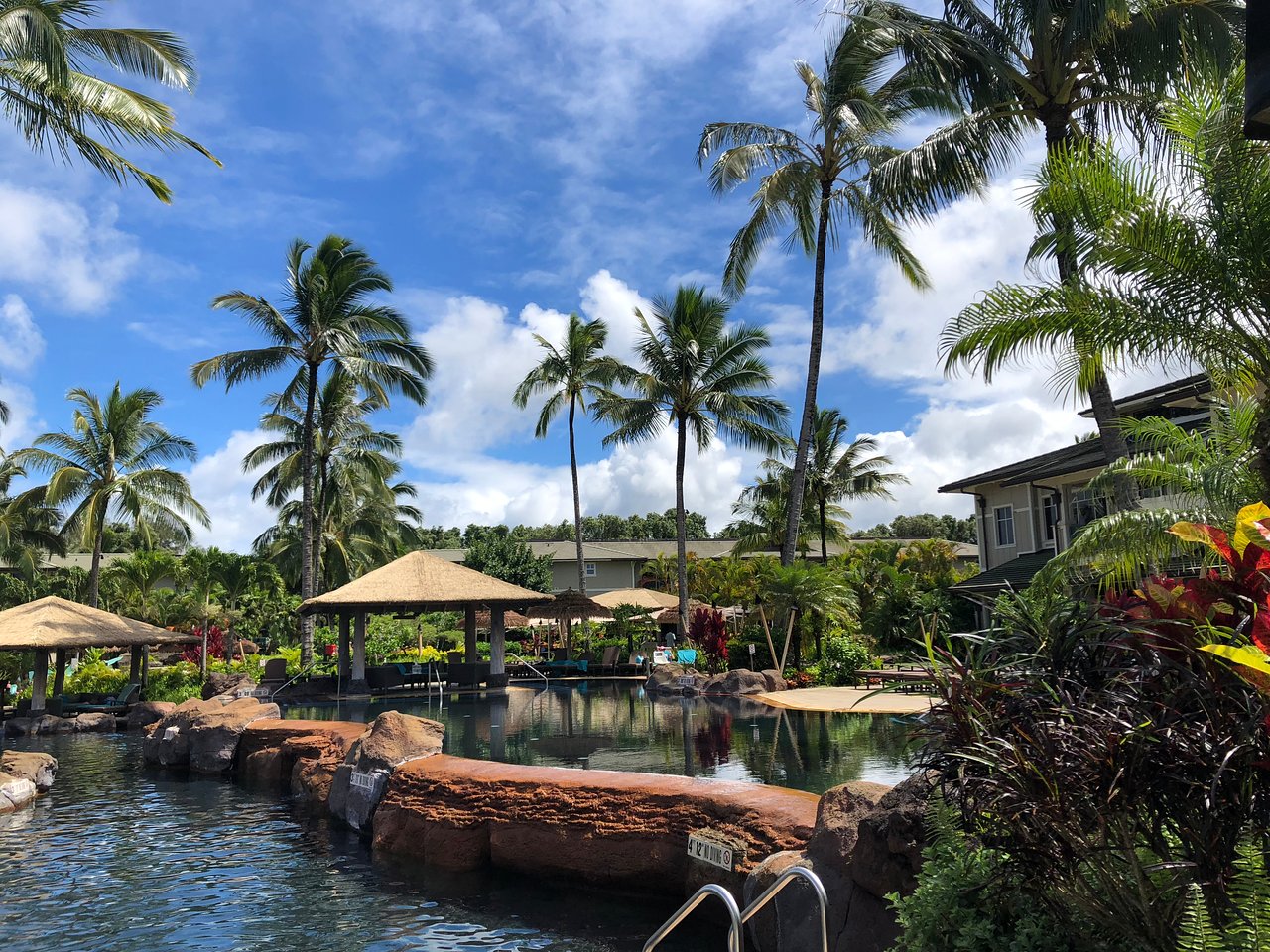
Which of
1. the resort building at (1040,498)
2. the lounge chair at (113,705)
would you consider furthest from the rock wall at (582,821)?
the lounge chair at (113,705)

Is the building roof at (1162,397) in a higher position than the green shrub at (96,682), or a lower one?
higher

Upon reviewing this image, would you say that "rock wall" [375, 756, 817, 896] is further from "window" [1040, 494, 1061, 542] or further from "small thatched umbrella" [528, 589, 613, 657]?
"small thatched umbrella" [528, 589, 613, 657]

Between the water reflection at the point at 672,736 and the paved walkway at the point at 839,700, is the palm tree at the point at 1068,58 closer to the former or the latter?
the water reflection at the point at 672,736

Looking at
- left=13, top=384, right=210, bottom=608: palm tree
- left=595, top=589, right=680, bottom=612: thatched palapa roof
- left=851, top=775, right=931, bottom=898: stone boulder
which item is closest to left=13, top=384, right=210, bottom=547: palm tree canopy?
left=13, top=384, right=210, bottom=608: palm tree

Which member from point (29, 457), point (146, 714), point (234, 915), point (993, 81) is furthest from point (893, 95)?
point (29, 457)

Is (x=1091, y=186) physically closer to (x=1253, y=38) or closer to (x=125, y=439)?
(x=1253, y=38)

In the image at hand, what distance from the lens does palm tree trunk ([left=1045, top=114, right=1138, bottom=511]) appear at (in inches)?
444

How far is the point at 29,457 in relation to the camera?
29922mm

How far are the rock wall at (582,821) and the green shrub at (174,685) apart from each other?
17.1m

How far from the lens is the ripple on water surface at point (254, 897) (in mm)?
7102

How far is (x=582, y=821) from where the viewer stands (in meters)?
8.36

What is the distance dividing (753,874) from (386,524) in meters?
39.9

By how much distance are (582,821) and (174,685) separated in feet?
67.3

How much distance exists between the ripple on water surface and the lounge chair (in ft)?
36.3
